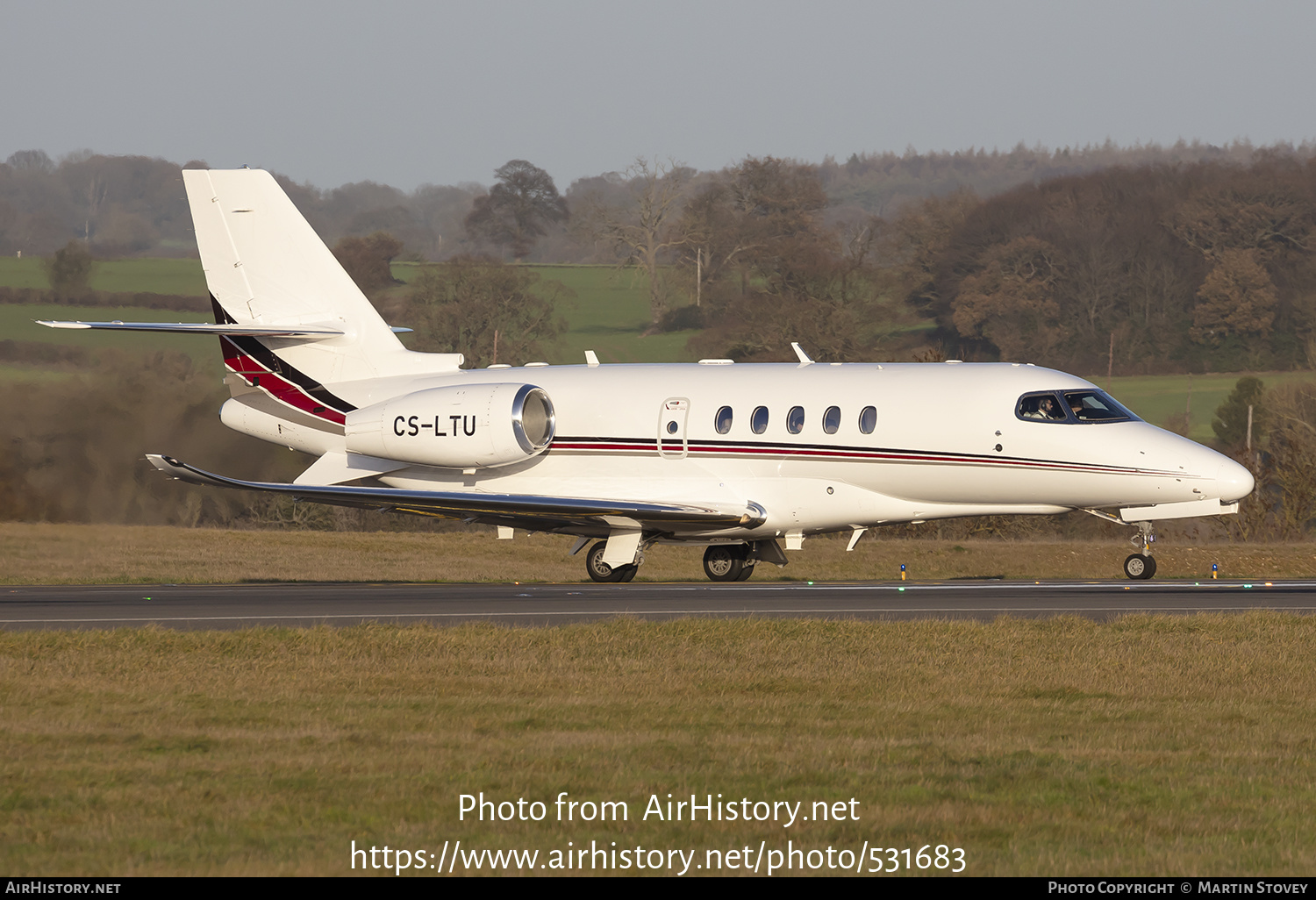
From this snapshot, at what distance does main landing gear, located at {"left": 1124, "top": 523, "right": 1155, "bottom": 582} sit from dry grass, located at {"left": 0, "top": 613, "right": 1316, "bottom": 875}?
27.1 feet

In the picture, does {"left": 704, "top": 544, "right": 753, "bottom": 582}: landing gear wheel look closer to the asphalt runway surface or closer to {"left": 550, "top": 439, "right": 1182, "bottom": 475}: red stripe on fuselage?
{"left": 550, "top": 439, "right": 1182, "bottom": 475}: red stripe on fuselage

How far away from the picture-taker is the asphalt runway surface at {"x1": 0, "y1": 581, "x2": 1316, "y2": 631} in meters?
18.1

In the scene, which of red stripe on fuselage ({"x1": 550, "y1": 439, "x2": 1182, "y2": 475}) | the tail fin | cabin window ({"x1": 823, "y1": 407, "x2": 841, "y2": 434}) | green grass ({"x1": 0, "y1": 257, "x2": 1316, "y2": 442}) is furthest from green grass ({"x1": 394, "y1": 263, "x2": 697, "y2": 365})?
cabin window ({"x1": 823, "y1": 407, "x2": 841, "y2": 434})

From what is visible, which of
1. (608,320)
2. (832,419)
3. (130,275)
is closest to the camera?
(832,419)

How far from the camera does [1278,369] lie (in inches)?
3752

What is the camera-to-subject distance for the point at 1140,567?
24938mm

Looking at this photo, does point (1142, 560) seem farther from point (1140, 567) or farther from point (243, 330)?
point (243, 330)

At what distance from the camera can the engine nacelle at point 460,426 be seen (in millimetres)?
26750

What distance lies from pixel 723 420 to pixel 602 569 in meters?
3.45

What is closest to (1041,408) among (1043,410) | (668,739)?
(1043,410)

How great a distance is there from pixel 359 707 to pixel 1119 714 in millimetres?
5664

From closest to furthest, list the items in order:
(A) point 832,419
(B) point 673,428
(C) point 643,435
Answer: (A) point 832,419, (B) point 673,428, (C) point 643,435
